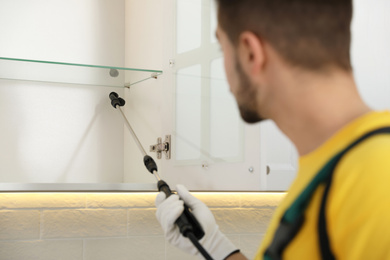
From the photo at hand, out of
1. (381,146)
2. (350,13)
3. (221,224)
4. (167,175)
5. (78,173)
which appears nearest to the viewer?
(381,146)

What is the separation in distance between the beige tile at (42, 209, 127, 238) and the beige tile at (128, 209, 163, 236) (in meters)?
0.02

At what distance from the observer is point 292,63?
45 cm

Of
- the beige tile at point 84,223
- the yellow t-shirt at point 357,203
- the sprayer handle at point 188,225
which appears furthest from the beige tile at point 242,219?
the yellow t-shirt at point 357,203

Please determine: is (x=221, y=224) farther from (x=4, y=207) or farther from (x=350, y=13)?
(x=350, y=13)

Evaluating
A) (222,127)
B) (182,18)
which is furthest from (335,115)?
(182,18)

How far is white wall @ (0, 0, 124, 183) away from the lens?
1.53 metres

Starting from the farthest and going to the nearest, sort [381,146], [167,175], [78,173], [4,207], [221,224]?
1. [78,173]
2. [221,224]
3. [167,175]
4. [4,207]
5. [381,146]

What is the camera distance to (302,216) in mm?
392

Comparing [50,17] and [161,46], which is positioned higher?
[50,17]

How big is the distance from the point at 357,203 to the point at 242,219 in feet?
3.95

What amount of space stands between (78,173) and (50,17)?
50 cm

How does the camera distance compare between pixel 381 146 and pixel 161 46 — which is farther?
pixel 161 46

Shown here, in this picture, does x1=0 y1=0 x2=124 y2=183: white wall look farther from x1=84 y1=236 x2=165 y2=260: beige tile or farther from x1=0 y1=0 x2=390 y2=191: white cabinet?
x1=84 y1=236 x2=165 y2=260: beige tile

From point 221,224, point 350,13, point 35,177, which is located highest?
point 350,13
